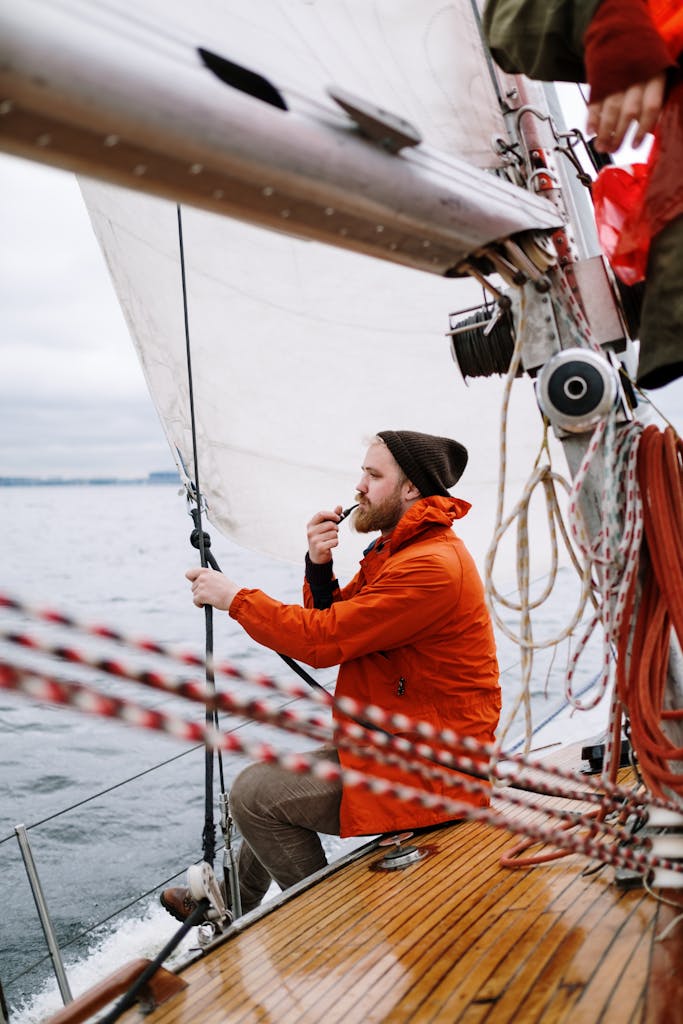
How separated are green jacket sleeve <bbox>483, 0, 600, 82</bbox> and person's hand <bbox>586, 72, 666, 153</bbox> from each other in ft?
0.36

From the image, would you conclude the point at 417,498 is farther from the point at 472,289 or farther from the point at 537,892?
the point at 472,289

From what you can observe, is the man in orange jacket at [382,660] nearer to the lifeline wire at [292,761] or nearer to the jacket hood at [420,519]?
the jacket hood at [420,519]

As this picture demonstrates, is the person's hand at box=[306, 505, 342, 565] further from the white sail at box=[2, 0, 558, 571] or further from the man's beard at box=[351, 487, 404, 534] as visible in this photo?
the white sail at box=[2, 0, 558, 571]

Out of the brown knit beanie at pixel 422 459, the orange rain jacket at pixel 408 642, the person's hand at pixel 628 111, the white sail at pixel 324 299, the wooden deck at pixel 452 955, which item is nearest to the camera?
the person's hand at pixel 628 111

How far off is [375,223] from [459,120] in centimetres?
160

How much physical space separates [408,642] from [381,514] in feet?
1.77

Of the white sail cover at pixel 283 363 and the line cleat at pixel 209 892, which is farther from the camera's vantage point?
the white sail cover at pixel 283 363

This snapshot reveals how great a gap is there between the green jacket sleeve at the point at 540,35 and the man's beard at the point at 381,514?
1535 mm

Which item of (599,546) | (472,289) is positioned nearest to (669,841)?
(599,546)

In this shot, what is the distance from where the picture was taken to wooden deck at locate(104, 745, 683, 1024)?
1.43 metres

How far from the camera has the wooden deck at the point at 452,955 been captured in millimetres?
1428

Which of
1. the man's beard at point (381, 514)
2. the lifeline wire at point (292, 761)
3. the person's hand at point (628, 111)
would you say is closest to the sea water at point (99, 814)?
the lifeline wire at point (292, 761)

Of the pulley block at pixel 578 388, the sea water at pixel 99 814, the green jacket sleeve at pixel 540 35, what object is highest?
the green jacket sleeve at pixel 540 35

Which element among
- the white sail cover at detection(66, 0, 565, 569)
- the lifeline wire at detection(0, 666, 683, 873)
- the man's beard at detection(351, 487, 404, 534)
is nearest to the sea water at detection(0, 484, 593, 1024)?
the lifeline wire at detection(0, 666, 683, 873)
